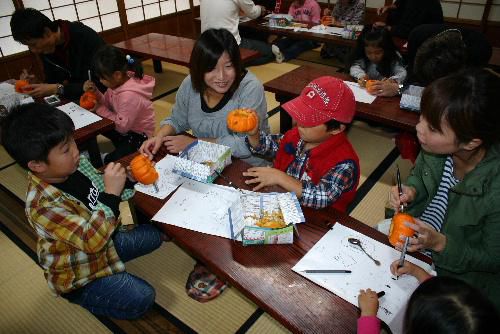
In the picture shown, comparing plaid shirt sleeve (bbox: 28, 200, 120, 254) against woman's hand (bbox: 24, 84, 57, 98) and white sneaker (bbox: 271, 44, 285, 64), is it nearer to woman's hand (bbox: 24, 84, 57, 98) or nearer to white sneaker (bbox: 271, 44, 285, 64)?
woman's hand (bbox: 24, 84, 57, 98)

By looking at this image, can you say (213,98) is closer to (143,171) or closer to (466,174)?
(143,171)

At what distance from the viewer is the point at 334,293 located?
117 centimetres

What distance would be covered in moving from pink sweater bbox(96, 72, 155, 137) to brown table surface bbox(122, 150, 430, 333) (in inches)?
57.7

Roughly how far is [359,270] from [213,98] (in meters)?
1.40

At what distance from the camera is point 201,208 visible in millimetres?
1551

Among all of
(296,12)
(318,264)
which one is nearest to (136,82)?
(318,264)

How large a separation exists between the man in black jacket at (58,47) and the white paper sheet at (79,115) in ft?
1.58

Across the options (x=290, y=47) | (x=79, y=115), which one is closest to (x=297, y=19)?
(x=290, y=47)

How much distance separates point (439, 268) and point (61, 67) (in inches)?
138

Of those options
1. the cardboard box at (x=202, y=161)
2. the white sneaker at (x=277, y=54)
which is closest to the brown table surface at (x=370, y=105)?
the cardboard box at (x=202, y=161)

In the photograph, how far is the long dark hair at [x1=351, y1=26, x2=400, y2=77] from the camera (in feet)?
11.2

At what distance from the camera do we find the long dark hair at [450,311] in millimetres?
837

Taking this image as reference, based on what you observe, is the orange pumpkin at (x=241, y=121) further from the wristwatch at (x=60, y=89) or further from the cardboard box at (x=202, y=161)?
the wristwatch at (x=60, y=89)

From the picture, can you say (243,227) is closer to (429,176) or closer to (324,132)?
(324,132)
